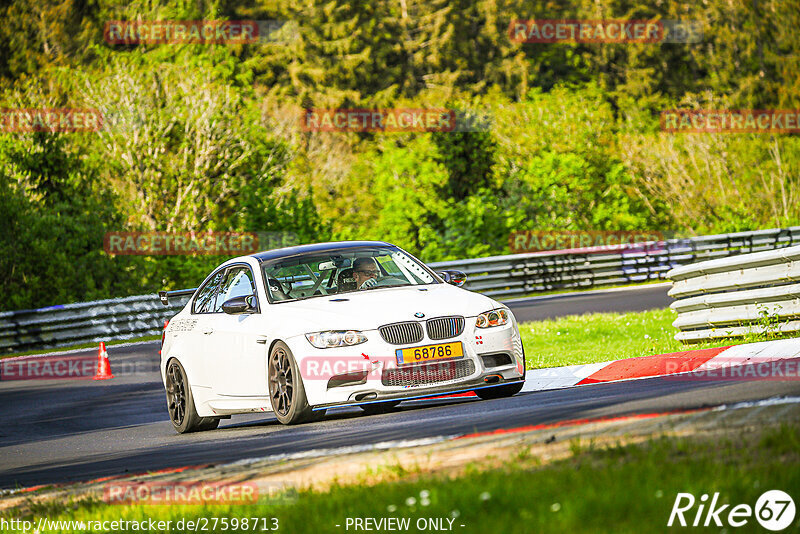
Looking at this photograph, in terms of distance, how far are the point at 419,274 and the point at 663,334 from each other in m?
5.55

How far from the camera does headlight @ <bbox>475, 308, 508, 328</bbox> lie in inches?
430

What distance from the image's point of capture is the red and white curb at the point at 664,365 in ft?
38.5

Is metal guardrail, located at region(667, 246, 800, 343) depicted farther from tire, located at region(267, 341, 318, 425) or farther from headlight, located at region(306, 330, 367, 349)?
tire, located at region(267, 341, 318, 425)

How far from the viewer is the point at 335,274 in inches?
465

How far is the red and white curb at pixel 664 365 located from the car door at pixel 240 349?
3157 mm

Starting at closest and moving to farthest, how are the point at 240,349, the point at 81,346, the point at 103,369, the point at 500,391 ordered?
1. the point at 240,349
2. the point at 500,391
3. the point at 103,369
4. the point at 81,346

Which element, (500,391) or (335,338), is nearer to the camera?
(335,338)

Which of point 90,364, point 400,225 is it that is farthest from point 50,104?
point 90,364

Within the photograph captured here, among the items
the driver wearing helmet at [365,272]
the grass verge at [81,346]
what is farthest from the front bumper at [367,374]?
the grass verge at [81,346]

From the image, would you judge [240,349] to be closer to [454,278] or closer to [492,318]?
[454,278]

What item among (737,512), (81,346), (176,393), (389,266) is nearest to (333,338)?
(389,266)

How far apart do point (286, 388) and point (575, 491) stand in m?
5.53

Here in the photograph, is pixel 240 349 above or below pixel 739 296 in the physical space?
above

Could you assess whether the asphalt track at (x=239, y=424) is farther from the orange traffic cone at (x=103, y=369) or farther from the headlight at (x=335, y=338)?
the orange traffic cone at (x=103, y=369)
